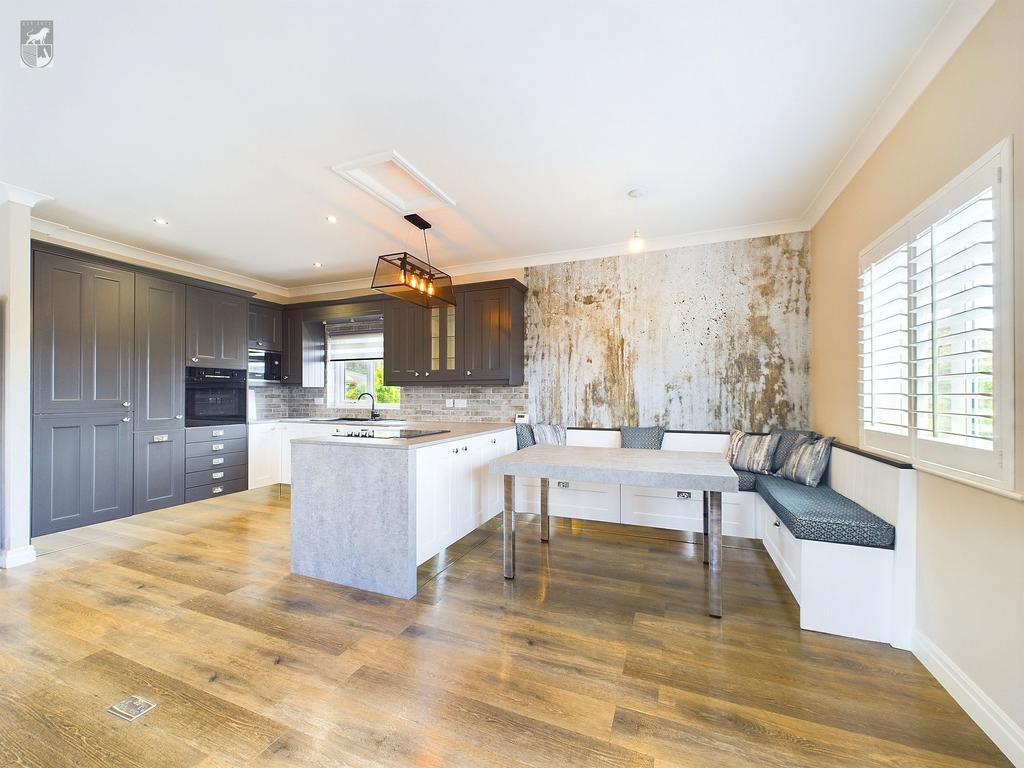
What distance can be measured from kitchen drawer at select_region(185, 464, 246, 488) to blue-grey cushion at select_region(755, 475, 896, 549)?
17.2ft

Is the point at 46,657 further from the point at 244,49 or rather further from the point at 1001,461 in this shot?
the point at 1001,461

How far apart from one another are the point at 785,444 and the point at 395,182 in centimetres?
350

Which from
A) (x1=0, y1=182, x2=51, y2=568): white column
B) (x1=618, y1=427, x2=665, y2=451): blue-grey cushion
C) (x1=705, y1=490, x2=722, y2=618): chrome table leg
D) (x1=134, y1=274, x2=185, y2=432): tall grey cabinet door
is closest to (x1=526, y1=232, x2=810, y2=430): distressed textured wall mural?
(x1=618, y1=427, x2=665, y2=451): blue-grey cushion

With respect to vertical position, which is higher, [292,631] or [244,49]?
[244,49]

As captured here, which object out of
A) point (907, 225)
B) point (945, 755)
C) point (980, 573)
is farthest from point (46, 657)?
point (907, 225)

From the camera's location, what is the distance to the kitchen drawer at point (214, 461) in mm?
4375

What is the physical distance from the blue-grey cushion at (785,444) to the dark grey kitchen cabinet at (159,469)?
548 cm

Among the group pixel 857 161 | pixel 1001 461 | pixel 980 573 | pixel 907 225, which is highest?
pixel 857 161

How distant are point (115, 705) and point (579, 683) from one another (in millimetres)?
1776

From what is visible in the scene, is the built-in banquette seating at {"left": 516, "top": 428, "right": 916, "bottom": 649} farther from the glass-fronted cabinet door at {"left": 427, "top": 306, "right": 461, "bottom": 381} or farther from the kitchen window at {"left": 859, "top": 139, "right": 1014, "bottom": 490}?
the glass-fronted cabinet door at {"left": 427, "top": 306, "right": 461, "bottom": 381}

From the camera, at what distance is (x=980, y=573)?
60.2 inches

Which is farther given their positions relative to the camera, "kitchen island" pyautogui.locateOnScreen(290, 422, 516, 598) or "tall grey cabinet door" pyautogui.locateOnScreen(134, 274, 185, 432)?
"tall grey cabinet door" pyautogui.locateOnScreen(134, 274, 185, 432)

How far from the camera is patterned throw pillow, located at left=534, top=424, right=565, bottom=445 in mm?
4066

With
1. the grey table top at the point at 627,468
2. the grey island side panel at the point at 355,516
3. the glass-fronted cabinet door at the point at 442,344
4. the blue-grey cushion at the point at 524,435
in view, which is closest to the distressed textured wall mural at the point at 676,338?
the blue-grey cushion at the point at 524,435
